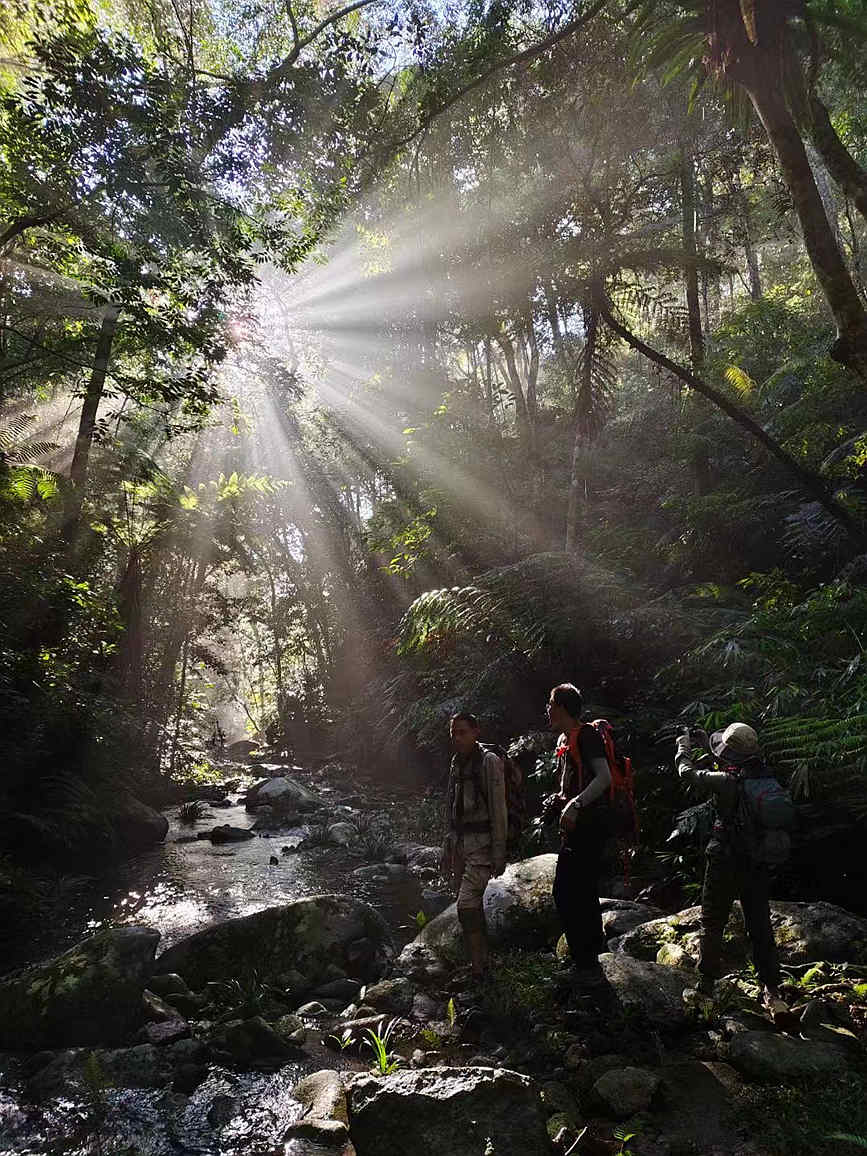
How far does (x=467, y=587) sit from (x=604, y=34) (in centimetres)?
728

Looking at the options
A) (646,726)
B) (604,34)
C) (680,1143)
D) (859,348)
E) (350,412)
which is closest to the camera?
(680,1143)

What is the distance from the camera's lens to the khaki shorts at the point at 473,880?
4895mm

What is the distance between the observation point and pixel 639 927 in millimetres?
5289

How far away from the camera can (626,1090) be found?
10.6 ft

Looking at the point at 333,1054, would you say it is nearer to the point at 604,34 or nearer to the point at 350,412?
the point at 604,34

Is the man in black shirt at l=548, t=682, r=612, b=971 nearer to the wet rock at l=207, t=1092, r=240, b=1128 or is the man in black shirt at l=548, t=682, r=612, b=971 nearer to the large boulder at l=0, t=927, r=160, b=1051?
the wet rock at l=207, t=1092, r=240, b=1128

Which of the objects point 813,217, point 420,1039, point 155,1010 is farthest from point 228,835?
point 813,217

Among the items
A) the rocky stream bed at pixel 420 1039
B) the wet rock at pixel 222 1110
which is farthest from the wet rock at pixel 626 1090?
the wet rock at pixel 222 1110

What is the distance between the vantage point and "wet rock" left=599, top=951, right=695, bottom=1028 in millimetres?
3928

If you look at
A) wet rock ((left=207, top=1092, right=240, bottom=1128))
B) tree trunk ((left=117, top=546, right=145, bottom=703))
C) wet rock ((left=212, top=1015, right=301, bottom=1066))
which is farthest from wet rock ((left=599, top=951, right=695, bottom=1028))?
tree trunk ((left=117, top=546, right=145, bottom=703))

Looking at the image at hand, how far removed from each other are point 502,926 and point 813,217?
6.03 meters

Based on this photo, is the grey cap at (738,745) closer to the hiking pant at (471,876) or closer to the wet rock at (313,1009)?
the hiking pant at (471,876)

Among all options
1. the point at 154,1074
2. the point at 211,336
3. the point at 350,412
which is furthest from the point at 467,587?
the point at 350,412

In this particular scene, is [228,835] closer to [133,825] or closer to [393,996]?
[133,825]
